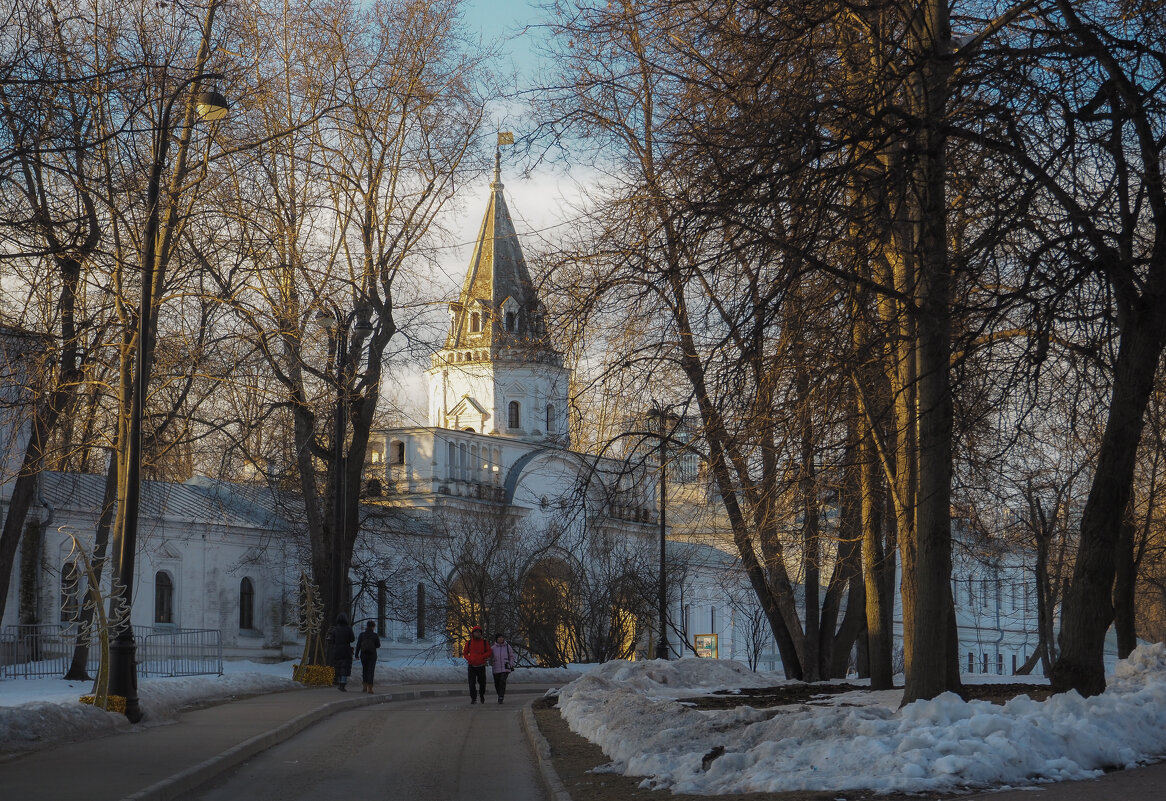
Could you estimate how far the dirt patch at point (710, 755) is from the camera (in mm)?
9070

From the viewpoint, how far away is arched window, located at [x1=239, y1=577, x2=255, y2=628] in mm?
56281

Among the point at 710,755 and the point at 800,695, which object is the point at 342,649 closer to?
the point at 800,695

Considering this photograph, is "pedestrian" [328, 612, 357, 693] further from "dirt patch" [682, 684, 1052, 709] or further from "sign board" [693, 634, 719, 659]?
"sign board" [693, 634, 719, 659]

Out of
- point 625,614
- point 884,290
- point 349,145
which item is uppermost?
point 349,145

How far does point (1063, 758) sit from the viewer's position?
9.37 m

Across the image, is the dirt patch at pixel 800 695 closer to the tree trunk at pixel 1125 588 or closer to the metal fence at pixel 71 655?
the tree trunk at pixel 1125 588

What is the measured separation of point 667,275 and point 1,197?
22.4ft

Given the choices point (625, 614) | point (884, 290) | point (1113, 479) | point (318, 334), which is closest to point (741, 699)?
point (1113, 479)

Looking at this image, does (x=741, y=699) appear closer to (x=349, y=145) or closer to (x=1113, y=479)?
(x=1113, y=479)

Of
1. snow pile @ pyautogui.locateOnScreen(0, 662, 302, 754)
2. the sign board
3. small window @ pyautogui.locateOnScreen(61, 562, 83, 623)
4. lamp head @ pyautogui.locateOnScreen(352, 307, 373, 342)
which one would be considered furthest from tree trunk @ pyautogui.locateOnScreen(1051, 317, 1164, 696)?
the sign board

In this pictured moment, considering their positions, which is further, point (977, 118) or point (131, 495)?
point (131, 495)

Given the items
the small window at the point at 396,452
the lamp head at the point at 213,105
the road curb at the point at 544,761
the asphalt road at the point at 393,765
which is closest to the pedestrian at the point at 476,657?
the asphalt road at the point at 393,765

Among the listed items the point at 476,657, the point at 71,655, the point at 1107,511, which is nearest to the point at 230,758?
the point at 1107,511

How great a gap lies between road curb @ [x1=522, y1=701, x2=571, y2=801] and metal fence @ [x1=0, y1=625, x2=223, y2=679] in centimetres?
1563
